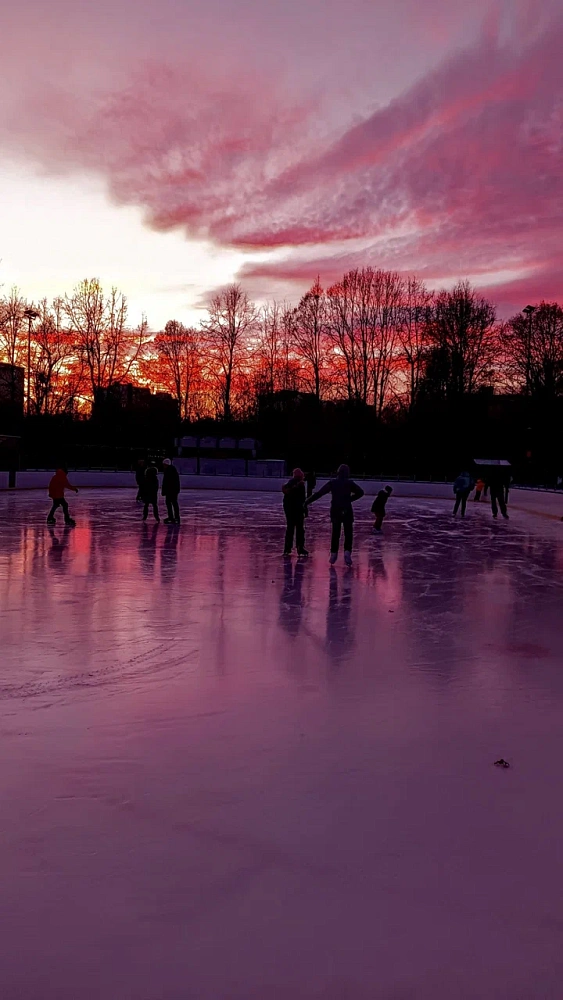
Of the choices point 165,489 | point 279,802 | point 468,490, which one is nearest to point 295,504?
point 165,489

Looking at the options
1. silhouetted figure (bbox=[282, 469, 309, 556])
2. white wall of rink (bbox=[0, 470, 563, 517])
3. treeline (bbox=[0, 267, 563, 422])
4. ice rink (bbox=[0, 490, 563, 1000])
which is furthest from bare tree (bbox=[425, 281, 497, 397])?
ice rink (bbox=[0, 490, 563, 1000])

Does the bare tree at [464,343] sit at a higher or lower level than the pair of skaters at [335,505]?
higher

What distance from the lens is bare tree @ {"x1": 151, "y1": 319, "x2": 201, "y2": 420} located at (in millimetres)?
46594

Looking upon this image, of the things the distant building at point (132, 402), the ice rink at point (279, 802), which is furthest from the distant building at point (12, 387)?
the ice rink at point (279, 802)

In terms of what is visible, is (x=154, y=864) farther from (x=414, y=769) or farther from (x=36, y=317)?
(x=36, y=317)

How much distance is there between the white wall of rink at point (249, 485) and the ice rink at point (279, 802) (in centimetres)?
1996

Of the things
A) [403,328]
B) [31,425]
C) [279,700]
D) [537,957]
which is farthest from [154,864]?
[403,328]

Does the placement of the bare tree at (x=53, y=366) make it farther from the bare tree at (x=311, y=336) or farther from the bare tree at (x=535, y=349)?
the bare tree at (x=535, y=349)

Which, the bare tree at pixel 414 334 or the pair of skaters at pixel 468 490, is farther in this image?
the bare tree at pixel 414 334

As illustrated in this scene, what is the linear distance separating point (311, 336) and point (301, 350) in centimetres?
109

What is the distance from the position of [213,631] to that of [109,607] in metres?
1.45

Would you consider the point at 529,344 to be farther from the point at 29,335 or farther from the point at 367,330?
the point at 29,335

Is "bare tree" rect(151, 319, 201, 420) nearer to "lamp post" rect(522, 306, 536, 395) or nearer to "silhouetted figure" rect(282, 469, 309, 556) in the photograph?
"lamp post" rect(522, 306, 536, 395)

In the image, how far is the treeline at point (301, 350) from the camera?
138ft
